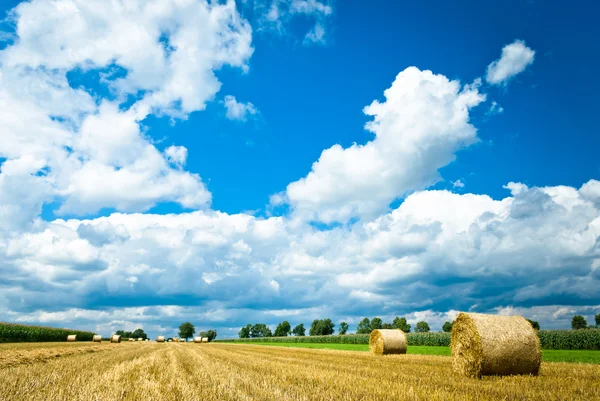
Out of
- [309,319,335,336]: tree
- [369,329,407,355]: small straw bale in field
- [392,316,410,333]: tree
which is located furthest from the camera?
[309,319,335,336]: tree

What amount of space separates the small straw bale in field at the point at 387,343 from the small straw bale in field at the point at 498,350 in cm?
1069

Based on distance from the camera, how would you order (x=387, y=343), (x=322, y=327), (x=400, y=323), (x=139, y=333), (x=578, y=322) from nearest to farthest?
(x=387, y=343) → (x=578, y=322) → (x=400, y=323) → (x=322, y=327) → (x=139, y=333)

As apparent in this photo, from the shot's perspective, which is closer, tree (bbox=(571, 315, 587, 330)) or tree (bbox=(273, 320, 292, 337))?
tree (bbox=(571, 315, 587, 330))

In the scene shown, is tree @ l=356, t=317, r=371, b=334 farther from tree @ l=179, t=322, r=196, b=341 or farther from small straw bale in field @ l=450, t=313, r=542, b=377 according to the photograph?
small straw bale in field @ l=450, t=313, r=542, b=377

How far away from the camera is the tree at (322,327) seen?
148m

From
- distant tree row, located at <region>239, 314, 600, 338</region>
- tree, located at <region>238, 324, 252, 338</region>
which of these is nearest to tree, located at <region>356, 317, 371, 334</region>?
distant tree row, located at <region>239, 314, 600, 338</region>

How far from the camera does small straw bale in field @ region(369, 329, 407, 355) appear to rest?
877 inches

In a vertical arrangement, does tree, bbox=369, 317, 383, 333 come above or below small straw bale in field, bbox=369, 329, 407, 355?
below

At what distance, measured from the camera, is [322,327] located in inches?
5871

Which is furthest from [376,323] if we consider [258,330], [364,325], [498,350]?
[498,350]

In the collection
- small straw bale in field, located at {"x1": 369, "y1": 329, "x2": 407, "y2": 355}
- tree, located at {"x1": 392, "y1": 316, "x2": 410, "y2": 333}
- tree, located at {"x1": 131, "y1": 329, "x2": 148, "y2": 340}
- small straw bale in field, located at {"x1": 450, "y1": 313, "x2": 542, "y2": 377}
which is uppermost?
small straw bale in field, located at {"x1": 450, "y1": 313, "x2": 542, "y2": 377}

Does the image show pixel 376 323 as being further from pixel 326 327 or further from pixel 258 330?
pixel 258 330

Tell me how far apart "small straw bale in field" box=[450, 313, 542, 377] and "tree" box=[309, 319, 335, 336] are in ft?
468

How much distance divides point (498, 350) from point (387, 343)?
468 inches
